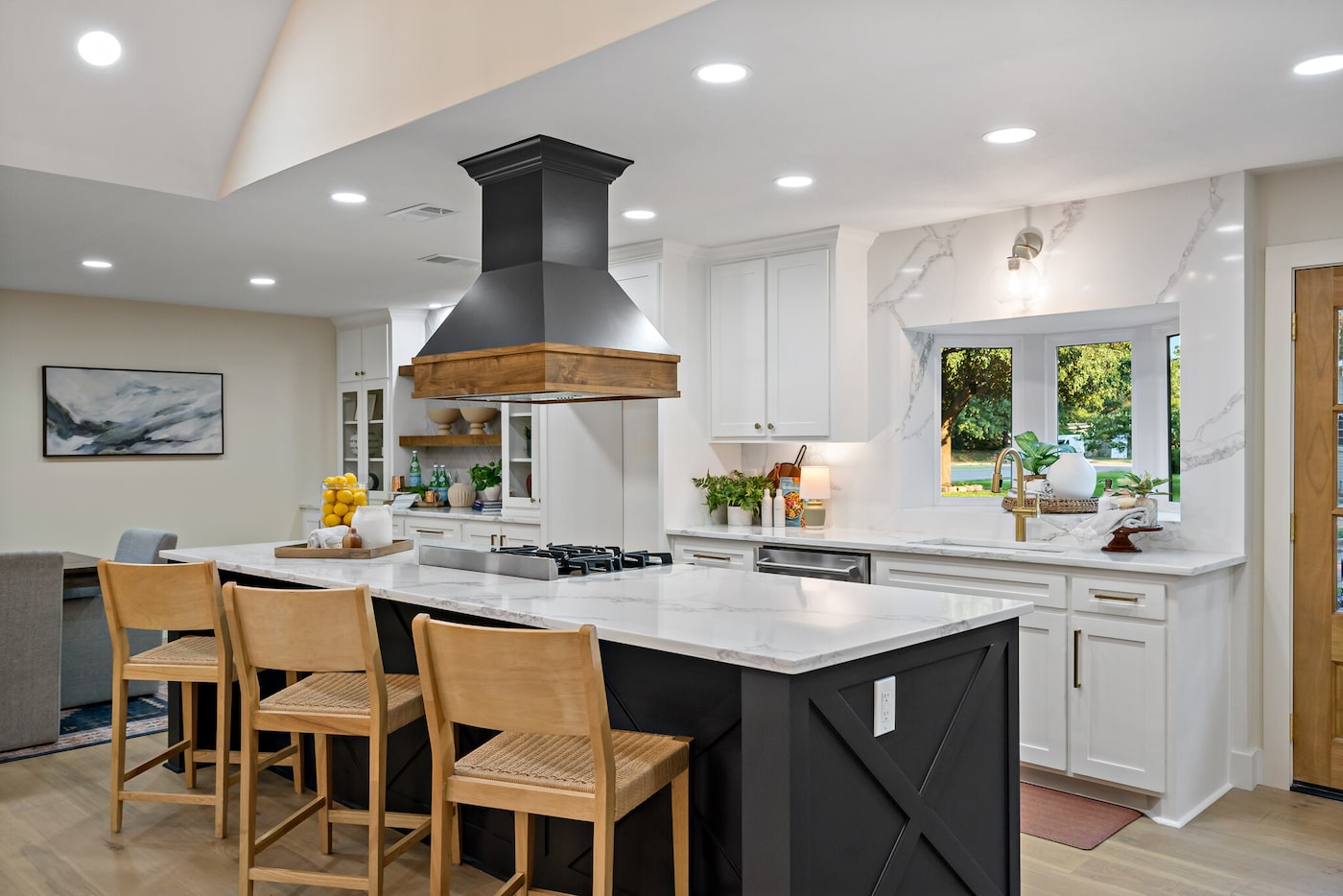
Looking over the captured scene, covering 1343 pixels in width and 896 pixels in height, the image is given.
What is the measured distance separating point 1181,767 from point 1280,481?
114 centimetres

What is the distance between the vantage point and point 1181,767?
11.2 ft

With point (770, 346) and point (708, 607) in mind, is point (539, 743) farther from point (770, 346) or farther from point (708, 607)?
point (770, 346)

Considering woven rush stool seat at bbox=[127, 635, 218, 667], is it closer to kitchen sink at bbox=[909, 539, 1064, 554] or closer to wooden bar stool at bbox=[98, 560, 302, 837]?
wooden bar stool at bbox=[98, 560, 302, 837]

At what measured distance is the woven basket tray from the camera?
4246 millimetres

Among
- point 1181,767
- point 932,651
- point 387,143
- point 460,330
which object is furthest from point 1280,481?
point 387,143

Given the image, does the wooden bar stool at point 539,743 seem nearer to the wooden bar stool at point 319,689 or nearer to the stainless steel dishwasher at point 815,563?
the wooden bar stool at point 319,689

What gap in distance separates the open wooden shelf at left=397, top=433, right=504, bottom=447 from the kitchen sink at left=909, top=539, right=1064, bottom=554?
322 cm

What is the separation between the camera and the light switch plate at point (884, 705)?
85.6 inches

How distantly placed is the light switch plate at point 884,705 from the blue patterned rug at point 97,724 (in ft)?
11.9

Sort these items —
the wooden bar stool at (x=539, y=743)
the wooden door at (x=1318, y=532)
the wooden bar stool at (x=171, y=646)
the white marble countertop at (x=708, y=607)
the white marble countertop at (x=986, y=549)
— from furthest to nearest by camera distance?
1. the wooden door at (x=1318, y=532)
2. the white marble countertop at (x=986, y=549)
3. the wooden bar stool at (x=171, y=646)
4. the white marble countertop at (x=708, y=607)
5. the wooden bar stool at (x=539, y=743)

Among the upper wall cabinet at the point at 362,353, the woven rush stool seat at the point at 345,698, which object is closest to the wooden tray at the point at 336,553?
the woven rush stool seat at the point at 345,698

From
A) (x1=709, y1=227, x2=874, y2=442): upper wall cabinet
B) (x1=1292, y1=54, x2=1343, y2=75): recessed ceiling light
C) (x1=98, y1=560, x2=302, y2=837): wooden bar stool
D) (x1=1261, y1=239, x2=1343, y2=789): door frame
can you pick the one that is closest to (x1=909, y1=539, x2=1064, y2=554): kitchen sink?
(x1=709, y1=227, x2=874, y2=442): upper wall cabinet

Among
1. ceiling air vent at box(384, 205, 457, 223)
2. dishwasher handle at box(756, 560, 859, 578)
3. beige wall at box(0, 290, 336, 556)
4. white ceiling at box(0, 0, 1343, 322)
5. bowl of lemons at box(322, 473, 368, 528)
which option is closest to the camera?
white ceiling at box(0, 0, 1343, 322)

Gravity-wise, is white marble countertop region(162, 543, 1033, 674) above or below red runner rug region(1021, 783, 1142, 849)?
above
